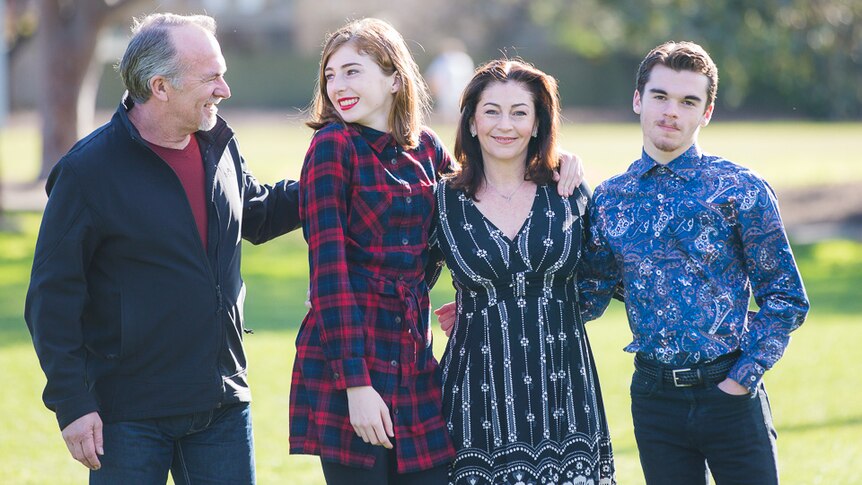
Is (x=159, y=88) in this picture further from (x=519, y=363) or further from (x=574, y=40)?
(x=574, y=40)

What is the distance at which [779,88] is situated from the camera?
44.5m

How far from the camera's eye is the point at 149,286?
3684mm

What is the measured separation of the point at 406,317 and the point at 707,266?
3.45ft

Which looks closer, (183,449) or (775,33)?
(183,449)

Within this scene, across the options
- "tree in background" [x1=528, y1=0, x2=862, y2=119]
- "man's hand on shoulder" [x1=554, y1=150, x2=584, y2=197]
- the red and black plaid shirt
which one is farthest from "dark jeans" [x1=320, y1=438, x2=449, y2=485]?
"tree in background" [x1=528, y1=0, x2=862, y2=119]

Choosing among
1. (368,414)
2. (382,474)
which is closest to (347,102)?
(368,414)

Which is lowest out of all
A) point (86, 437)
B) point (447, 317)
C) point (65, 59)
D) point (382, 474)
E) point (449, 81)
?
point (382, 474)

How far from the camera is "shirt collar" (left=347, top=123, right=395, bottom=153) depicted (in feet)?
12.8

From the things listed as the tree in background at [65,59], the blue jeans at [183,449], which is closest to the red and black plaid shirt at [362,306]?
the blue jeans at [183,449]

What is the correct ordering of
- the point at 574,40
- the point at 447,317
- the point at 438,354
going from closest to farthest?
the point at 447,317 → the point at 438,354 → the point at 574,40

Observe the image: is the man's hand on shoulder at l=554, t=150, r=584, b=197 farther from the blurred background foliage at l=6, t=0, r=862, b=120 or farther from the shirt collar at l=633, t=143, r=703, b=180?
the blurred background foliage at l=6, t=0, r=862, b=120

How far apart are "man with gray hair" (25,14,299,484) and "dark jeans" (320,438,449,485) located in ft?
1.14

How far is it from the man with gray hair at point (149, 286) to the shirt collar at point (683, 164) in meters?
1.49

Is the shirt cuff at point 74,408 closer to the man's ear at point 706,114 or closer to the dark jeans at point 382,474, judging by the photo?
the dark jeans at point 382,474
